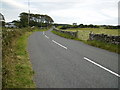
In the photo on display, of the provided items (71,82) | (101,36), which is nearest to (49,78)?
(71,82)

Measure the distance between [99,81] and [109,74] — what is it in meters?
1.02

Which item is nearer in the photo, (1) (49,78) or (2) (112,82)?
(2) (112,82)

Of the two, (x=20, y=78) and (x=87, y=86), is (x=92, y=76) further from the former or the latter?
(x=20, y=78)

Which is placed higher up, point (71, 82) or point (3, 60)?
point (3, 60)

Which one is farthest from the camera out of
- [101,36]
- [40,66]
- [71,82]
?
[101,36]

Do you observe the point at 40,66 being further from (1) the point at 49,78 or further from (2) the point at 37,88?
(2) the point at 37,88

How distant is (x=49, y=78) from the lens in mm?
5961

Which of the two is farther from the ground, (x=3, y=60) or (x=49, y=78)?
(x=3, y=60)

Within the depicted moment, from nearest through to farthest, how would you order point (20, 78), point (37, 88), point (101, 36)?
point (37, 88)
point (20, 78)
point (101, 36)

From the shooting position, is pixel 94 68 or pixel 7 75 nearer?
pixel 7 75

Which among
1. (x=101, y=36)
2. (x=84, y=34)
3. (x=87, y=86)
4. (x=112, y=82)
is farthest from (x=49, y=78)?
(x=84, y=34)

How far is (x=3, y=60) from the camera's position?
23.8 feet

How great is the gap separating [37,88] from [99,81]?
83.3 inches

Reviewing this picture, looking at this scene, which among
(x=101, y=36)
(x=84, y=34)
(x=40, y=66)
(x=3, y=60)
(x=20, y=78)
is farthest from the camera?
(x=84, y=34)
